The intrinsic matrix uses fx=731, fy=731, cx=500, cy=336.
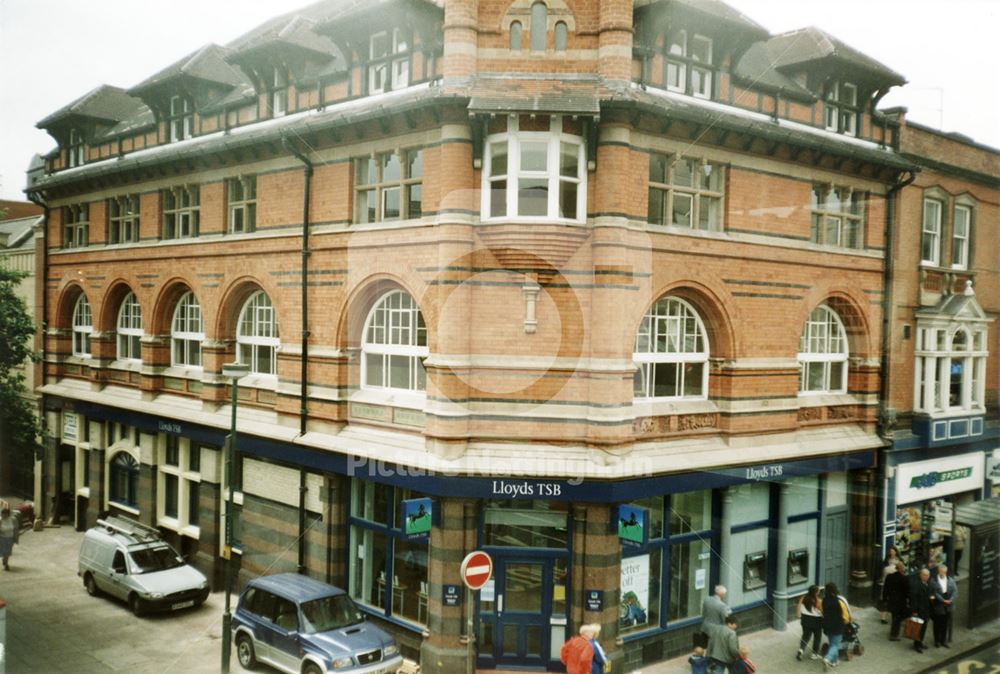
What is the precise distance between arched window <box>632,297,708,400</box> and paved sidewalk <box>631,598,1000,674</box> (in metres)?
4.60

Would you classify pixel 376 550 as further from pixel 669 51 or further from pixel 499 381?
pixel 669 51

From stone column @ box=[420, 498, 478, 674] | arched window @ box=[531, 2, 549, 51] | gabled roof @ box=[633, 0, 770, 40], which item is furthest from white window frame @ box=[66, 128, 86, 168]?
gabled roof @ box=[633, 0, 770, 40]

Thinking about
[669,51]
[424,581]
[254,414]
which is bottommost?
[424,581]

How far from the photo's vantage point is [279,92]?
1456cm

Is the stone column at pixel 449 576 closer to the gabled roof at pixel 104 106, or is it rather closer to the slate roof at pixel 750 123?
the slate roof at pixel 750 123

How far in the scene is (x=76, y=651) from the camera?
1246 cm

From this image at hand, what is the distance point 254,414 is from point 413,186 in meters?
6.24

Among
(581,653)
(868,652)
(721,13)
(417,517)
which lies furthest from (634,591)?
(721,13)

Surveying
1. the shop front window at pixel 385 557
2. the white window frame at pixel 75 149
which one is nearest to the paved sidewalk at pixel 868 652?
the shop front window at pixel 385 557

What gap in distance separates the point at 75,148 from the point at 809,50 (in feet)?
58.7

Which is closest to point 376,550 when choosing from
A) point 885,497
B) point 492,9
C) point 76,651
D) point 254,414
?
point 254,414

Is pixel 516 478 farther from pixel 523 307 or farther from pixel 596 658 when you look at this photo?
pixel 596 658

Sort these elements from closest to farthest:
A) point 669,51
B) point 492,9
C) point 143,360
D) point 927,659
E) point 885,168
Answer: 1. point 492,9
2. point 669,51
3. point 927,659
4. point 885,168
5. point 143,360

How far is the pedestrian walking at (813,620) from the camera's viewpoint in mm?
12578
